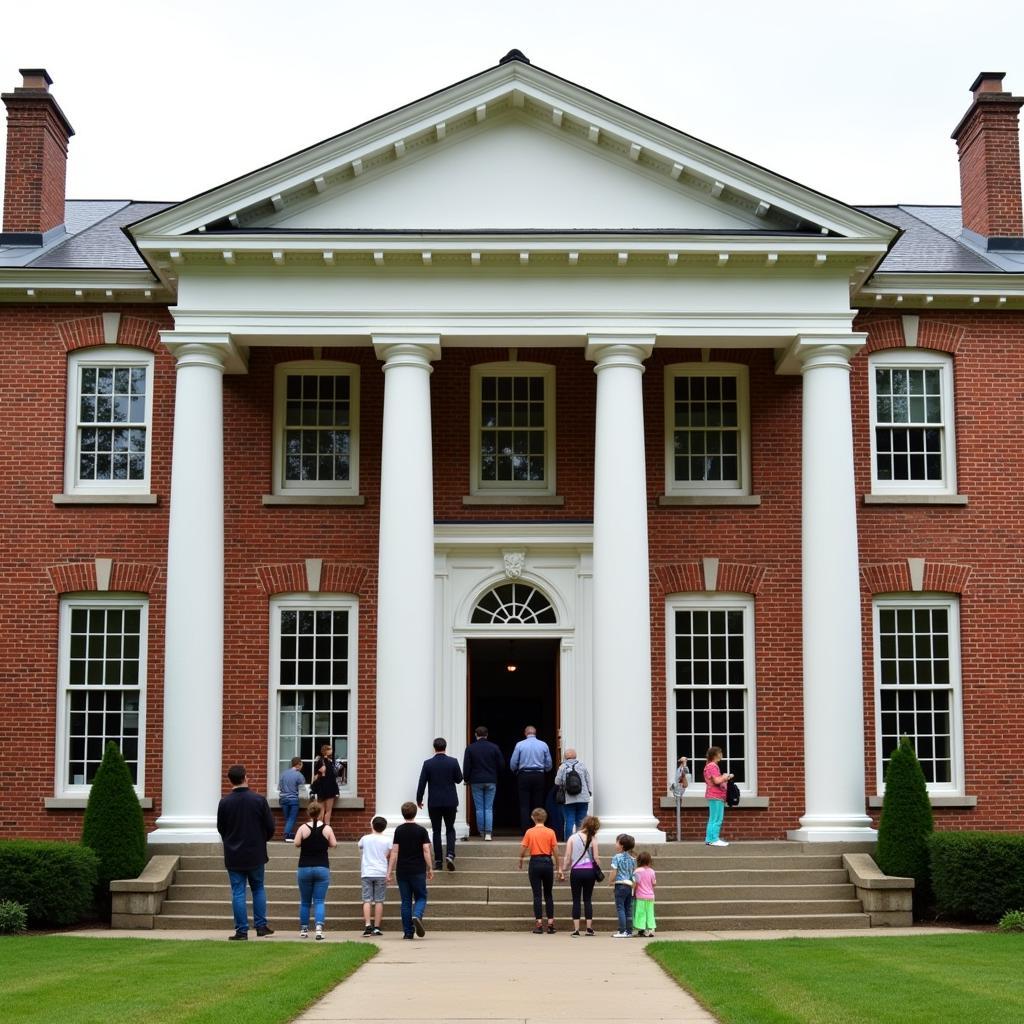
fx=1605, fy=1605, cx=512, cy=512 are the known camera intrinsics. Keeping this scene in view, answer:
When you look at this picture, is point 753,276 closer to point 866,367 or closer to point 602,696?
point 866,367

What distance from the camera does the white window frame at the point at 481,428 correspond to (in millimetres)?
25422

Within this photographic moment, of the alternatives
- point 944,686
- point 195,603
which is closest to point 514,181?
point 195,603

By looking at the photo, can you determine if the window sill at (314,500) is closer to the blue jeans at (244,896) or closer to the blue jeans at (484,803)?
the blue jeans at (484,803)

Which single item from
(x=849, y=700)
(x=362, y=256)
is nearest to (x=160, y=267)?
(x=362, y=256)

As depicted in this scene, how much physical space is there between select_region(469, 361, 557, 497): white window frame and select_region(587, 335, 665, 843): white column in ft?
7.45

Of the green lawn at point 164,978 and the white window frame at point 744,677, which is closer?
the green lawn at point 164,978

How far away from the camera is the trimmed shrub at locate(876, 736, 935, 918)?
21.0 m

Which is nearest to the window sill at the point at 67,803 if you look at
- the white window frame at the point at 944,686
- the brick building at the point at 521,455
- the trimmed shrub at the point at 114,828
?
the brick building at the point at 521,455

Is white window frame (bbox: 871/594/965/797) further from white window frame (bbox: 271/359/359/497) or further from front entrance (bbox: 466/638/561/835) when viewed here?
white window frame (bbox: 271/359/359/497)

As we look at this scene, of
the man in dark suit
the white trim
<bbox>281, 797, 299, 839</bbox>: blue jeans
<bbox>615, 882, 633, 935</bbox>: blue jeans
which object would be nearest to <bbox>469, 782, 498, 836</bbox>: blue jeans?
the man in dark suit

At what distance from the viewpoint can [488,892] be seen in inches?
805

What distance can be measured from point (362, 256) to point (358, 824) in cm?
852

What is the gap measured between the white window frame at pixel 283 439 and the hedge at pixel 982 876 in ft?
34.6

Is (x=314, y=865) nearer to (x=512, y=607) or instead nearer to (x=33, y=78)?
(x=512, y=607)
